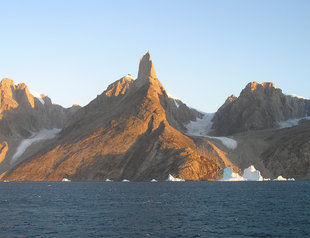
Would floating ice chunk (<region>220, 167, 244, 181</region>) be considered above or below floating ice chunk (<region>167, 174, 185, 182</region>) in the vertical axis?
above

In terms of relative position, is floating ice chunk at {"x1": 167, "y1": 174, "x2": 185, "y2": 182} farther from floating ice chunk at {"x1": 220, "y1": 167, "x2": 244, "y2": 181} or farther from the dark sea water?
the dark sea water

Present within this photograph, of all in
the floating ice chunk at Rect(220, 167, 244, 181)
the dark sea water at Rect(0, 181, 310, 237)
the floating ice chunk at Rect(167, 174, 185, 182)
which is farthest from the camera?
the floating ice chunk at Rect(220, 167, 244, 181)

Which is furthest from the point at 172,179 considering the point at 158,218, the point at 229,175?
the point at 158,218

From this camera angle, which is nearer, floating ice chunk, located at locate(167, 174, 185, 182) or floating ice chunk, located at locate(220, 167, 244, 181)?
floating ice chunk, located at locate(167, 174, 185, 182)

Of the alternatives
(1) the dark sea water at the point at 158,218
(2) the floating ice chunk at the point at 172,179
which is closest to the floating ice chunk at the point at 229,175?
(2) the floating ice chunk at the point at 172,179

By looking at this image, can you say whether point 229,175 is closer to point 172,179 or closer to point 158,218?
point 172,179

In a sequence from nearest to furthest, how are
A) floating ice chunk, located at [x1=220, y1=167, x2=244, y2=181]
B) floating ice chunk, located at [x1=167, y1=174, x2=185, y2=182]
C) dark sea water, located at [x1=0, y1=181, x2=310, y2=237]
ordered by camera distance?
1. dark sea water, located at [x1=0, y1=181, x2=310, y2=237]
2. floating ice chunk, located at [x1=167, y1=174, x2=185, y2=182]
3. floating ice chunk, located at [x1=220, y1=167, x2=244, y2=181]

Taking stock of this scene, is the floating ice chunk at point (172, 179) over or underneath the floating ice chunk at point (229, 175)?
underneath

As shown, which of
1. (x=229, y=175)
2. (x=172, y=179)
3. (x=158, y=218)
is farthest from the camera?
(x=229, y=175)

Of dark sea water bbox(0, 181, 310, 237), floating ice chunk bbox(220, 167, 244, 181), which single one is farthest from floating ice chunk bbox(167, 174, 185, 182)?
dark sea water bbox(0, 181, 310, 237)

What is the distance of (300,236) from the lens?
A: 53.5m

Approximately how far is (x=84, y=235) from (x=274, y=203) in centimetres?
4894

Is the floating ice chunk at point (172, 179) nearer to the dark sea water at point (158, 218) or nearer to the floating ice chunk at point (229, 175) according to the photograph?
the floating ice chunk at point (229, 175)

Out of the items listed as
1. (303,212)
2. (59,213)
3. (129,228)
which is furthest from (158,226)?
(303,212)
